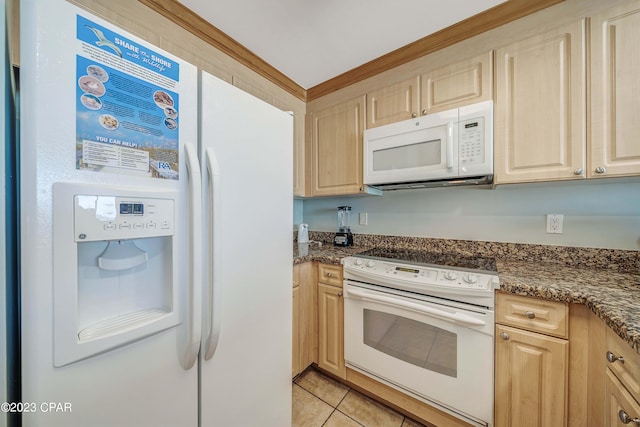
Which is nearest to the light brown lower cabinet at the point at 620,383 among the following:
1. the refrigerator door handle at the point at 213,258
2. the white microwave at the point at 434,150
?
the white microwave at the point at 434,150

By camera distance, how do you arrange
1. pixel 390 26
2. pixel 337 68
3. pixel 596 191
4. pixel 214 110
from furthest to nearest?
pixel 337 68 → pixel 390 26 → pixel 596 191 → pixel 214 110

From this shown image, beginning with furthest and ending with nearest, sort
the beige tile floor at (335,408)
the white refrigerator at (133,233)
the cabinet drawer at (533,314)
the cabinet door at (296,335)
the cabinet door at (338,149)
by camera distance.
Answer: the cabinet door at (338,149)
the cabinet door at (296,335)
the beige tile floor at (335,408)
the cabinet drawer at (533,314)
the white refrigerator at (133,233)

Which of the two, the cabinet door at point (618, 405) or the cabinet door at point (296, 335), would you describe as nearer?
the cabinet door at point (618, 405)

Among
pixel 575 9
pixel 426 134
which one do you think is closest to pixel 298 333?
pixel 426 134

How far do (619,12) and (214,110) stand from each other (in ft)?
6.09

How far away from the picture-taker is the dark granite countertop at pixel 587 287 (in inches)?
28.3

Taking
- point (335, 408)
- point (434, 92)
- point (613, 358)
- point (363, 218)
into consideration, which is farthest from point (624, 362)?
point (363, 218)

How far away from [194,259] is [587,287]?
1.55m

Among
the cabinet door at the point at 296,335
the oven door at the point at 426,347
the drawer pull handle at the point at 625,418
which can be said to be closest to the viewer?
the drawer pull handle at the point at 625,418

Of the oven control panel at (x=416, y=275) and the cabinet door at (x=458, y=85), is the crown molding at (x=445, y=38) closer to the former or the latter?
the cabinet door at (x=458, y=85)

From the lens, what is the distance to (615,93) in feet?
3.51

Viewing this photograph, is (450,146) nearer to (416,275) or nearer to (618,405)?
(416,275)

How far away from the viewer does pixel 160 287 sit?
0.73 metres

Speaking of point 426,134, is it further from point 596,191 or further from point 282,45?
point 282,45
